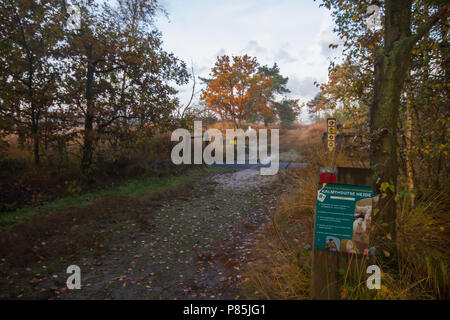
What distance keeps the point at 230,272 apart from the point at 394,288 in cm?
227

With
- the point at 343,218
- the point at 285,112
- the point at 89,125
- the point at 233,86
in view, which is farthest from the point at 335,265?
the point at 285,112

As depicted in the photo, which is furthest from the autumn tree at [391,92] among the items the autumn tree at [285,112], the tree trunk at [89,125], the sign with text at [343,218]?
the autumn tree at [285,112]

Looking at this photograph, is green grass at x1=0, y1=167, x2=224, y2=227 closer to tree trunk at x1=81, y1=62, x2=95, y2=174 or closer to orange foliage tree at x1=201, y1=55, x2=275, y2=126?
tree trunk at x1=81, y1=62, x2=95, y2=174

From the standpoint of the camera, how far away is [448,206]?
14.9ft

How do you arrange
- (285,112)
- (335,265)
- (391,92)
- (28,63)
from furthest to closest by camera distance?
(285,112), (28,63), (391,92), (335,265)

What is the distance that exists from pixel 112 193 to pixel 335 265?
285 inches

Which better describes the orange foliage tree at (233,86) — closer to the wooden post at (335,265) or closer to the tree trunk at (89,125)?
the tree trunk at (89,125)

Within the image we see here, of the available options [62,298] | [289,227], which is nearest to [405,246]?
[289,227]

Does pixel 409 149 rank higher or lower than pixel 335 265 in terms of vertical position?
higher

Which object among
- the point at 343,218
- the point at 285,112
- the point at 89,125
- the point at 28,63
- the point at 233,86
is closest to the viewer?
the point at 343,218

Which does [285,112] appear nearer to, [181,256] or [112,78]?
[112,78]

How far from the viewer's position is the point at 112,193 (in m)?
8.22

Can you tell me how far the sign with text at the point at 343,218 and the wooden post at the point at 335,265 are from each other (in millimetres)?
72
